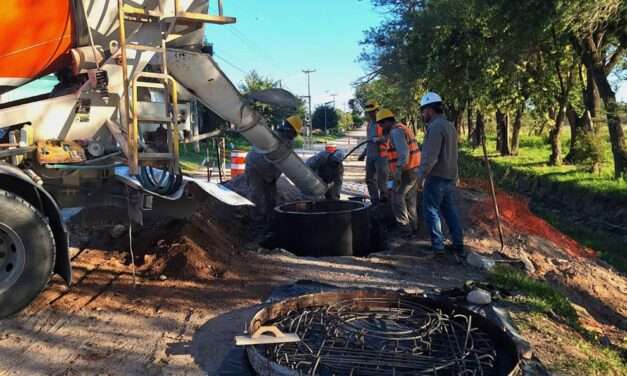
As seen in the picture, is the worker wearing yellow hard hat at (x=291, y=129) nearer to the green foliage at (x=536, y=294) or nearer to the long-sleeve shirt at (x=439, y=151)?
the long-sleeve shirt at (x=439, y=151)

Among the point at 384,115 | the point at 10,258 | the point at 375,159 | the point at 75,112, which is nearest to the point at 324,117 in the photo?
the point at 375,159

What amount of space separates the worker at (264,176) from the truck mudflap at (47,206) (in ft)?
11.9

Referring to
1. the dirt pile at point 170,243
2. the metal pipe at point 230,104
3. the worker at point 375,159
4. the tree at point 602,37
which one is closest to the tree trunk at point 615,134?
the tree at point 602,37

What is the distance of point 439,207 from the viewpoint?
6.94 meters

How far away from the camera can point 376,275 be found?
616cm

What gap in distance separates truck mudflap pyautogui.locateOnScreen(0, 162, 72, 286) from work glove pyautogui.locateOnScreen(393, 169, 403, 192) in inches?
180

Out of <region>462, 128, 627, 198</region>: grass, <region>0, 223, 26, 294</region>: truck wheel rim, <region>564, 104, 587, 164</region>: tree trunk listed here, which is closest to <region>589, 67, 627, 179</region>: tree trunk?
<region>462, 128, 627, 198</region>: grass

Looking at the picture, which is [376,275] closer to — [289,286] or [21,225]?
[289,286]

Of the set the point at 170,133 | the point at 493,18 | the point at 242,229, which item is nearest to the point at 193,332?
the point at 170,133

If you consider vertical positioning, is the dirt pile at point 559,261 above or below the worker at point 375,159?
below

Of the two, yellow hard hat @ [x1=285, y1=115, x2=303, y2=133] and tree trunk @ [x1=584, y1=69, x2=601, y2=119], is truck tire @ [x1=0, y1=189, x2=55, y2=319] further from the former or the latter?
tree trunk @ [x1=584, y1=69, x2=601, y2=119]

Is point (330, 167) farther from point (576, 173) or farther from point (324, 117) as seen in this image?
point (324, 117)

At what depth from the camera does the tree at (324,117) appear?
7925 centimetres

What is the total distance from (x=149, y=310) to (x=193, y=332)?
0.66 m
